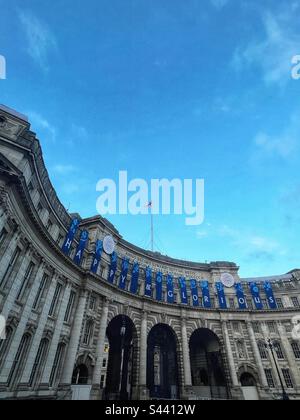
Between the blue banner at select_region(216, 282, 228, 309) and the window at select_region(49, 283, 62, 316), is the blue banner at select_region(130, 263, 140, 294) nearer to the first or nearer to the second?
the window at select_region(49, 283, 62, 316)

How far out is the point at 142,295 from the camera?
123ft

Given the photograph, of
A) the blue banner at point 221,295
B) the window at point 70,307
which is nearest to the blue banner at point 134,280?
the window at point 70,307

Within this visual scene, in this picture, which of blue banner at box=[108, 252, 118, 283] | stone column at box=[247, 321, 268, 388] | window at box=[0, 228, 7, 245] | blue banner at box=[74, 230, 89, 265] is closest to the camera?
window at box=[0, 228, 7, 245]

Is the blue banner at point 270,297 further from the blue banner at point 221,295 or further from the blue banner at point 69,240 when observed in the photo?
the blue banner at point 69,240

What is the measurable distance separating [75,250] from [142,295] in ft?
43.3

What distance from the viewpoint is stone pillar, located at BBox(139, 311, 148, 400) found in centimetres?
3100

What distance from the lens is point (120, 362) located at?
3303 centimetres

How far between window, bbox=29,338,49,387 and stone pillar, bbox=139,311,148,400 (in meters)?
15.0

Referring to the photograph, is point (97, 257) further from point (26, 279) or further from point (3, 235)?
point (3, 235)

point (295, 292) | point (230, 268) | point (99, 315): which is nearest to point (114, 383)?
point (99, 315)

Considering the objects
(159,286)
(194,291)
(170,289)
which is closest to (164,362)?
(170,289)

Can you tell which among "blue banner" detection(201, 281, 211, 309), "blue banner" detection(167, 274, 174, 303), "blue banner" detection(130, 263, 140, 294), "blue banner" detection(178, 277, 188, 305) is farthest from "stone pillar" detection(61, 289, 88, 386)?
"blue banner" detection(201, 281, 211, 309)

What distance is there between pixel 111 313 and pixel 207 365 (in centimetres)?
2137
